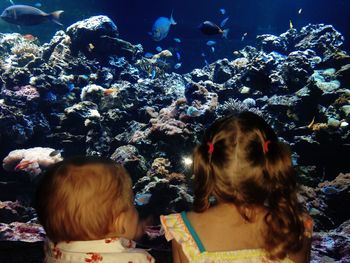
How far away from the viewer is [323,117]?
8.27 meters

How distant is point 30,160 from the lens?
22.6ft

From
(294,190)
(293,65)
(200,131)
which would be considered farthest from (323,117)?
(294,190)

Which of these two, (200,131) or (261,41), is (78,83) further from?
(261,41)

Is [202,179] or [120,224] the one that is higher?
[202,179]

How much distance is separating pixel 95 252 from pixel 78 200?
0.28 m

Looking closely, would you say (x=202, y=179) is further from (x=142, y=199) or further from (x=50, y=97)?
(x=50, y=97)

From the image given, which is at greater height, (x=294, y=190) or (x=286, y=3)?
(x=286, y=3)

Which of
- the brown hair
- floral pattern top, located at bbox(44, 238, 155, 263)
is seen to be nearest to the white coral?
floral pattern top, located at bbox(44, 238, 155, 263)

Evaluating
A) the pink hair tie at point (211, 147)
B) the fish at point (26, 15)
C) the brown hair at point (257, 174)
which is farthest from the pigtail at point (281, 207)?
the fish at point (26, 15)

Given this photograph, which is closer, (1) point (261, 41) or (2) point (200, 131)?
(2) point (200, 131)

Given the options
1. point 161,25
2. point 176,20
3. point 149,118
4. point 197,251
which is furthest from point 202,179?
point 176,20

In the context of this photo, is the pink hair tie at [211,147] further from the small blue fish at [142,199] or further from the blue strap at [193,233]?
the small blue fish at [142,199]

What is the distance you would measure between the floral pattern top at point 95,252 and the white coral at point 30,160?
581cm

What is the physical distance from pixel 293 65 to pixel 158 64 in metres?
8.04
